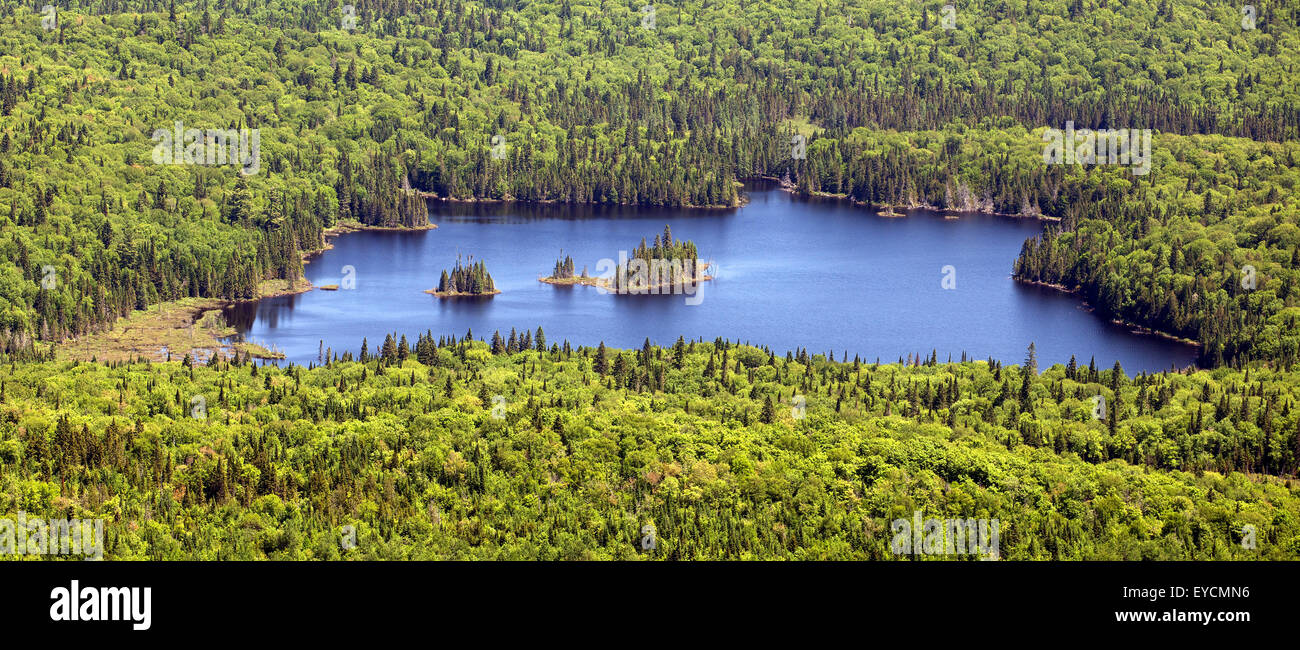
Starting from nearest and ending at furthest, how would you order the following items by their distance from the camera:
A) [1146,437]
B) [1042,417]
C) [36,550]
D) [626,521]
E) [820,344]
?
[36,550]
[626,521]
[1146,437]
[1042,417]
[820,344]

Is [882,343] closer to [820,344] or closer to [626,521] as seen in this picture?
[820,344]

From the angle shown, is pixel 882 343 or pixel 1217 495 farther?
pixel 882 343

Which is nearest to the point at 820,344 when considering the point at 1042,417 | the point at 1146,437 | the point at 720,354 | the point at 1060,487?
the point at 720,354

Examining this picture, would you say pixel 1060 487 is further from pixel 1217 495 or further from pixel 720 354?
pixel 720 354
